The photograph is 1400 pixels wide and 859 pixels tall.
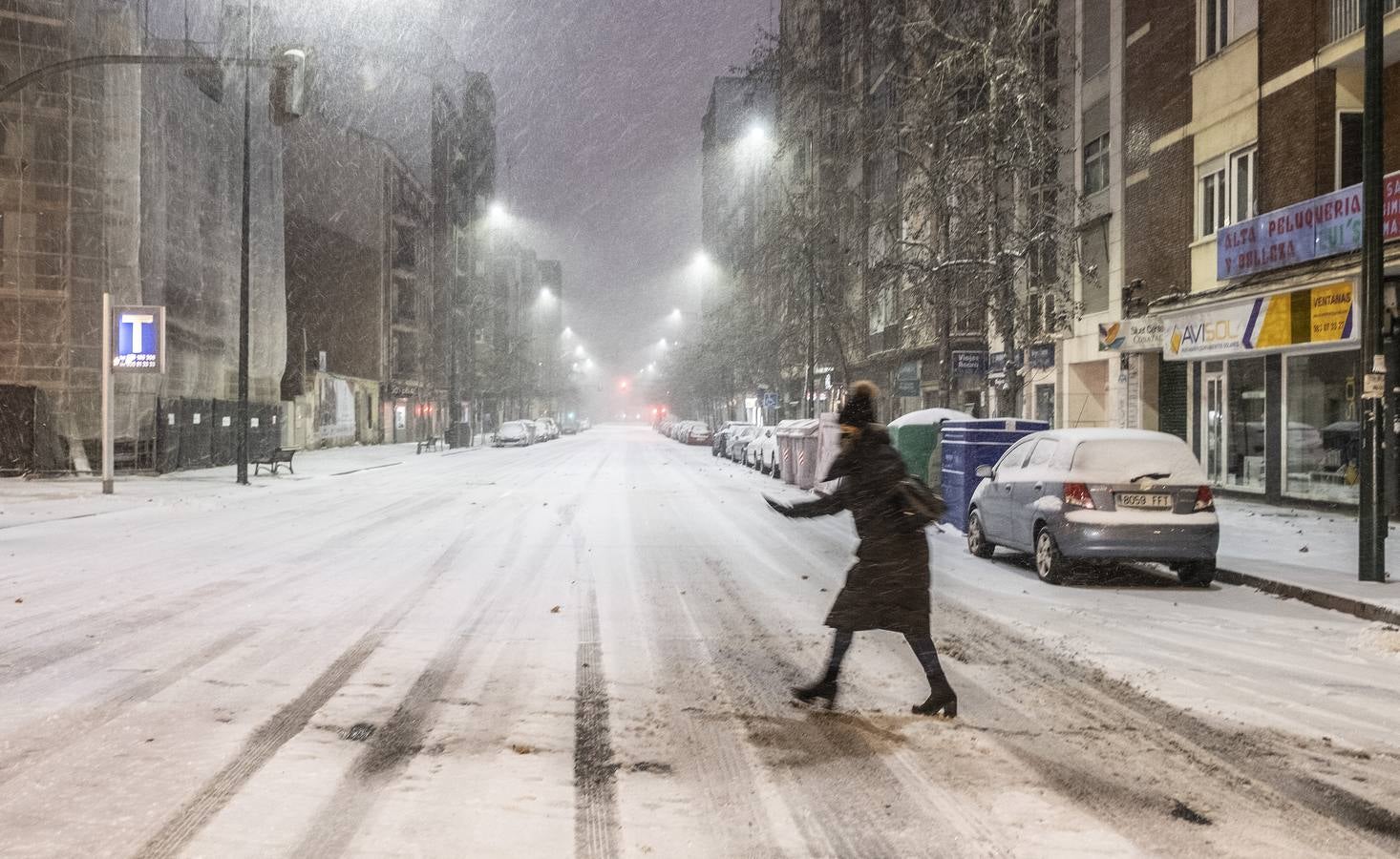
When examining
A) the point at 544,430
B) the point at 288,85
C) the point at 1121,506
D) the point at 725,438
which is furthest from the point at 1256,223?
the point at 544,430

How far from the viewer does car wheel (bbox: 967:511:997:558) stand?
1291 centimetres

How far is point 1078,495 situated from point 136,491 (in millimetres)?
19691

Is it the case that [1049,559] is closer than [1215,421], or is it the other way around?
[1049,559]

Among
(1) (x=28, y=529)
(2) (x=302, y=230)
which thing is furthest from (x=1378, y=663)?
(2) (x=302, y=230)

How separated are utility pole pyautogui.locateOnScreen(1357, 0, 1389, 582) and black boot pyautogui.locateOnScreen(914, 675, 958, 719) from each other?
6657 millimetres

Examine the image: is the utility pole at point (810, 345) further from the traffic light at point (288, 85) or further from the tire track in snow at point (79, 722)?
the tire track in snow at point (79, 722)

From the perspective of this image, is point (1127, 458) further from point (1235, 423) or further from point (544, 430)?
point (544, 430)

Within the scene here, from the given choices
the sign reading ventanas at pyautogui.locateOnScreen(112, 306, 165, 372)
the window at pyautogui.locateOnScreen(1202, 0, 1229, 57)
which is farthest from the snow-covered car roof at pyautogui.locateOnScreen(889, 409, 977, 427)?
the sign reading ventanas at pyautogui.locateOnScreen(112, 306, 165, 372)

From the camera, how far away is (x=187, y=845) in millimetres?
3832

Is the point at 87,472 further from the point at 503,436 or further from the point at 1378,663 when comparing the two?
the point at 503,436

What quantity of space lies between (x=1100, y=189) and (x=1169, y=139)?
3.51m

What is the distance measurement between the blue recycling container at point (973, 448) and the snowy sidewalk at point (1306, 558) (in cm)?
302

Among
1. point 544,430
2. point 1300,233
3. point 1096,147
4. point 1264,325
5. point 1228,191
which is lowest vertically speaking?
point 544,430

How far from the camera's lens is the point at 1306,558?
11.8m
